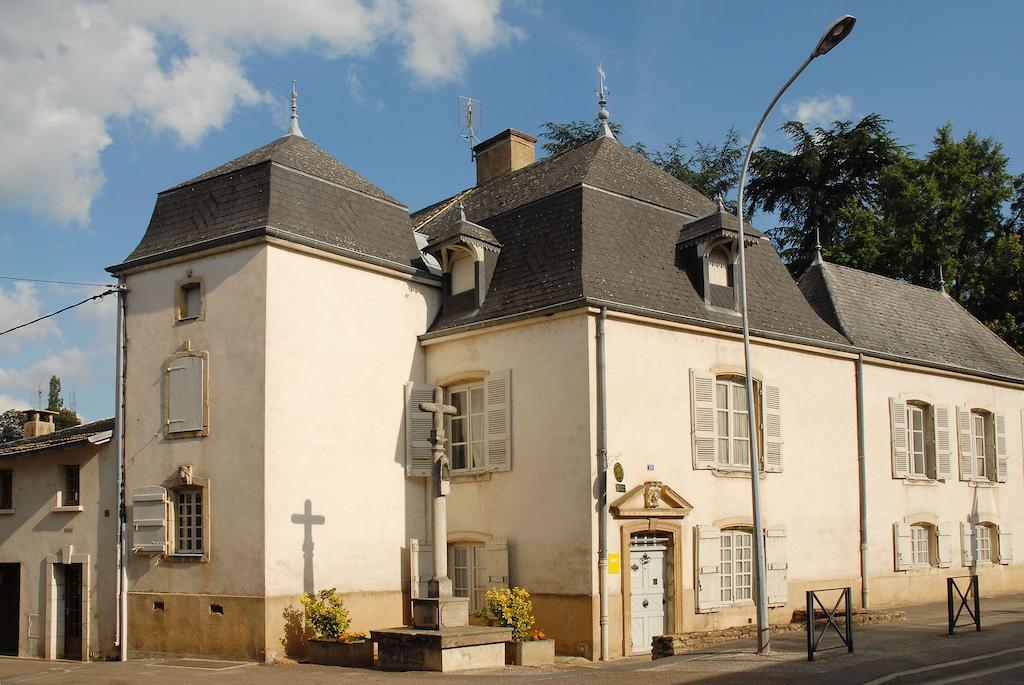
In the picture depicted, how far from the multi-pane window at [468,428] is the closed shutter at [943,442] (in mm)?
11280

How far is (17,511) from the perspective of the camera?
20969 millimetres

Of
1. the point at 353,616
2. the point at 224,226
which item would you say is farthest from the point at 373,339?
the point at 353,616

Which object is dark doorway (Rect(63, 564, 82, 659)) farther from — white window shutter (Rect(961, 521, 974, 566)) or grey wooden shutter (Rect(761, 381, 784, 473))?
white window shutter (Rect(961, 521, 974, 566))

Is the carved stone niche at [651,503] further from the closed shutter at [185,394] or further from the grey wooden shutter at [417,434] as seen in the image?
the closed shutter at [185,394]

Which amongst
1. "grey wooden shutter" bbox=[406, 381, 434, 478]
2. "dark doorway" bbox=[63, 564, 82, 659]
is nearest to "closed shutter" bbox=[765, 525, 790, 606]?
"grey wooden shutter" bbox=[406, 381, 434, 478]

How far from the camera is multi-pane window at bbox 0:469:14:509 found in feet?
70.2

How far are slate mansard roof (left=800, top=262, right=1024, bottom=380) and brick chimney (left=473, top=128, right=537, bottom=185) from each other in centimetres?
732

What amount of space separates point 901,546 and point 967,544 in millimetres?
3107

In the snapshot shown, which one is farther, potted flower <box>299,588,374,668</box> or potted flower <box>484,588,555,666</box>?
potted flower <box>299,588,374,668</box>

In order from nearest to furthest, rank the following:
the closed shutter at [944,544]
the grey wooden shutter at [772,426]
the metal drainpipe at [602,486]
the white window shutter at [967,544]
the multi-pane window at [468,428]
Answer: the metal drainpipe at [602,486], the multi-pane window at [468,428], the grey wooden shutter at [772,426], the closed shutter at [944,544], the white window shutter at [967,544]

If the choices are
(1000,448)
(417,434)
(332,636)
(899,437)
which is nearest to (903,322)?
(899,437)

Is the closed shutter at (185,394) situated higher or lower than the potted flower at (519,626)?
higher

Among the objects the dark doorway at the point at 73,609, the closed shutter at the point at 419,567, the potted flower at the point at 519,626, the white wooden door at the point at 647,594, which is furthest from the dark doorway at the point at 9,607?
the white wooden door at the point at 647,594

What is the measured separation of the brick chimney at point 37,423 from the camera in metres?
26.7
